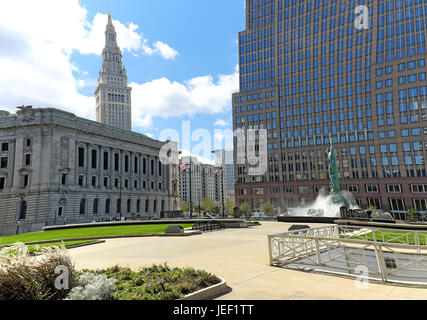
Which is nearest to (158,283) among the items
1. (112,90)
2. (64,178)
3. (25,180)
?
(64,178)

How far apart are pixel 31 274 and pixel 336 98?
9621 centimetres

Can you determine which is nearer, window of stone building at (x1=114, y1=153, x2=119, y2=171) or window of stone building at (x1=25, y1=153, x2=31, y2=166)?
window of stone building at (x1=25, y1=153, x2=31, y2=166)

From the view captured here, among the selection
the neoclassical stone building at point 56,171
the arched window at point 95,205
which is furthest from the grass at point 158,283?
the arched window at point 95,205

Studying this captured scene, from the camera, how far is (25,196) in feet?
209

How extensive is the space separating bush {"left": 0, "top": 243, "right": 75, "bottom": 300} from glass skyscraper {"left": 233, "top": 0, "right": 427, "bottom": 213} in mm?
87627

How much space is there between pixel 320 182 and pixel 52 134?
242ft

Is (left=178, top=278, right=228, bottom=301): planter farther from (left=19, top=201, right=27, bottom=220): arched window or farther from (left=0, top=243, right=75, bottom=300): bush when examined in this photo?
(left=19, top=201, right=27, bottom=220): arched window

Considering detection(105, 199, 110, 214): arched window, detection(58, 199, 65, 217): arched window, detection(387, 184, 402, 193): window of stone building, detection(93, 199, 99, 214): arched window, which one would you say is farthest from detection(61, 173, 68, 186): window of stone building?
detection(387, 184, 402, 193): window of stone building

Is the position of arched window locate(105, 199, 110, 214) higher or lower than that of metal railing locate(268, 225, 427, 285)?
higher

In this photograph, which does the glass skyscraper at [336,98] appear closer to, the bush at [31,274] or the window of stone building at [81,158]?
the window of stone building at [81,158]

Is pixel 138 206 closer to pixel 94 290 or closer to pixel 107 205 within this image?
pixel 107 205

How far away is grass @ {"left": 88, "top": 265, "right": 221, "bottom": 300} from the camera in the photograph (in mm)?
7518

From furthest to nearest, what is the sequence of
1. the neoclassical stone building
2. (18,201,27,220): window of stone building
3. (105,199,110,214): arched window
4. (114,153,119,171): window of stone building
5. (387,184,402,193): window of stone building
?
(114,153,119,171): window of stone building < (105,199,110,214): arched window < (387,184,402,193): window of stone building < (18,201,27,220): window of stone building < the neoclassical stone building

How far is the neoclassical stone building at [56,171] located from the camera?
2486 inches
